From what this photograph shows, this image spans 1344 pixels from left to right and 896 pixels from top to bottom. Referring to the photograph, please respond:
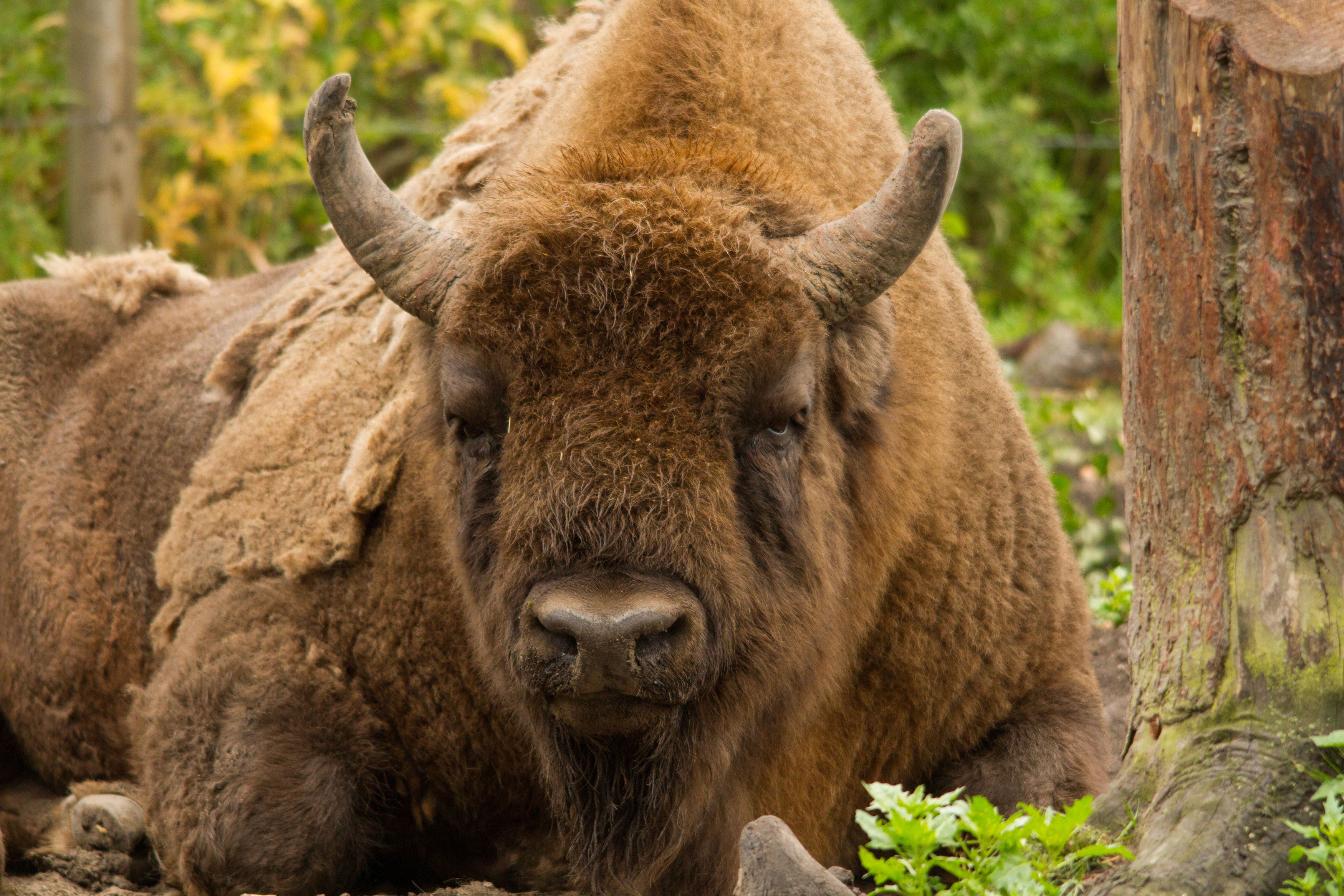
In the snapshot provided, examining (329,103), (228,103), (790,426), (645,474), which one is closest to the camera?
(645,474)

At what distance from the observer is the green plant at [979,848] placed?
2.58 meters

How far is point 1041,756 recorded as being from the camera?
3891 mm

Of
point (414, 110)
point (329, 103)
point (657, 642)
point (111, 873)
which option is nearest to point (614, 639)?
point (657, 642)

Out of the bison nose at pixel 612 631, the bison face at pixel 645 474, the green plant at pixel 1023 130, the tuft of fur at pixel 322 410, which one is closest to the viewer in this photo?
the bison nose at pixel 612 631

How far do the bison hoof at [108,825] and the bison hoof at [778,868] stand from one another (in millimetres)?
2454

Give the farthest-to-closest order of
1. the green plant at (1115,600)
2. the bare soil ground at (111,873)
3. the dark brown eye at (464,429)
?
the green plant at (1115,600)
the bare soil ground at (111,873)
the dark brown eye at (464,429)

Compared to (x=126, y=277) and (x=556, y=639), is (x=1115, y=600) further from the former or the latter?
(x=126, y=277)

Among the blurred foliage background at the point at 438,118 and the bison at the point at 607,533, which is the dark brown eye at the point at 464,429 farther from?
the blurred foliage background at the point at 438,118

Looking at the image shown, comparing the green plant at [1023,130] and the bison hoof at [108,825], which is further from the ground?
the green plant at [1023,130]

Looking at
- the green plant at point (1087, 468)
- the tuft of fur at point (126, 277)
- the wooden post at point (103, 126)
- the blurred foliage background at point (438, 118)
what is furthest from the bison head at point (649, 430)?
the wooden post at point (103, 126)

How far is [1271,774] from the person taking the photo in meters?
2.65

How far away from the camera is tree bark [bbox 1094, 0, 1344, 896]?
2656 mm

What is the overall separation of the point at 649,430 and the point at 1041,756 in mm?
1590

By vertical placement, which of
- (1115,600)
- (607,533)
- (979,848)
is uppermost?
(607,533)
